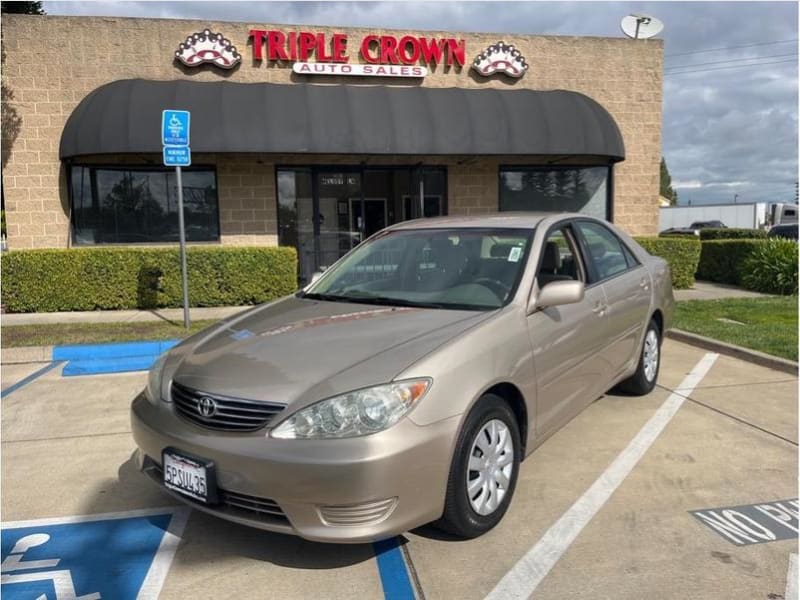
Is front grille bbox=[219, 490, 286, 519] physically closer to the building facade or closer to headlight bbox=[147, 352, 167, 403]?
headlight bbox=[147, 352, 167, 403]

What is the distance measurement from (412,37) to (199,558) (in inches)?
461

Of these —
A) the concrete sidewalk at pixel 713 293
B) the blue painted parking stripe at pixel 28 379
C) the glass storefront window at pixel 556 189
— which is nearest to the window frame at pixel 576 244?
the blue painted parking stripe at pixel 28 379

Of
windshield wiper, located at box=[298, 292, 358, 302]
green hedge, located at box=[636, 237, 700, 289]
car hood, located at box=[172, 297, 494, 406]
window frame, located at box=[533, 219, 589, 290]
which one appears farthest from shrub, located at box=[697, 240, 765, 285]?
car hood, located at box=[172, 297, 494, 406]

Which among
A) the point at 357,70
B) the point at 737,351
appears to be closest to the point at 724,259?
the point at 737,351

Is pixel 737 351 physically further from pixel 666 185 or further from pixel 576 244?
pixel 666 185

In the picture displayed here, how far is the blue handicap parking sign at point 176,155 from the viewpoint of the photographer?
306 inches

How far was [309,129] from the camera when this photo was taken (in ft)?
36.2

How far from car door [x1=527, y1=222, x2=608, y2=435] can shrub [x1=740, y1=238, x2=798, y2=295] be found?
9.59 m

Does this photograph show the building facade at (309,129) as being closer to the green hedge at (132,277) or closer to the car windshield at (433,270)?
the green hedge at (132,277)

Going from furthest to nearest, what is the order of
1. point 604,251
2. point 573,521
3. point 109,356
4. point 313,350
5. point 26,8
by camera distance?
point 26,8 → point 109,356 → point 604,251 → point 573,521 → point 313,350

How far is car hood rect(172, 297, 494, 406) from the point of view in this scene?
271cm

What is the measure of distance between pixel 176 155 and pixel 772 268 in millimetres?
10937

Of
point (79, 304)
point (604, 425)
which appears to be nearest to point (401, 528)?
point (604, 425)

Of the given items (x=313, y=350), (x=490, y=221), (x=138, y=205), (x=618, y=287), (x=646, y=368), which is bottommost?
(x=646, y=368)
